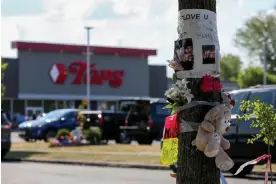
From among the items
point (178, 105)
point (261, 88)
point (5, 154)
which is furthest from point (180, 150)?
point (5, 154)

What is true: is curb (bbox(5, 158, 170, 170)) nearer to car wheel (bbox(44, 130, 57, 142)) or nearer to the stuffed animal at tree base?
car wheel (bbox(44, 130, 57, 142))

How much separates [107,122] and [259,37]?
54.4 metres

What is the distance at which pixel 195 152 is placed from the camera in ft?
18.9

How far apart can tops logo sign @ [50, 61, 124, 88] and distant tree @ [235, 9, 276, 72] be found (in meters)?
23.8

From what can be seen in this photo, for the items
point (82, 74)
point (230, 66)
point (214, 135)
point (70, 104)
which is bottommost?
point (70, 104)

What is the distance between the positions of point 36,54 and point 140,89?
1115 centimetres

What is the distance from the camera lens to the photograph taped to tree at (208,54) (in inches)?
231

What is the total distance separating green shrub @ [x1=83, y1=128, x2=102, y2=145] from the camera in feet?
88.5

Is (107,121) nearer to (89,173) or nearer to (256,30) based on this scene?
(89,173)

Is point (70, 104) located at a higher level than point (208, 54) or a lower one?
lower

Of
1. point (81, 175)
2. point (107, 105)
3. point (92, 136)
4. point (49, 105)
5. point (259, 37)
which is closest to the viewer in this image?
point (81, 175)

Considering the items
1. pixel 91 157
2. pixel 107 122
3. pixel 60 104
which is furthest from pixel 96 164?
pixel 60 104

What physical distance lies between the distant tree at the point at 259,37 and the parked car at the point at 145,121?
52497 millimetres

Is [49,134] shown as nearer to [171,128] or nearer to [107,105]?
[171,128]
